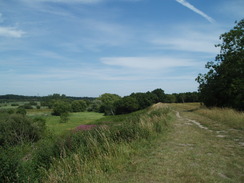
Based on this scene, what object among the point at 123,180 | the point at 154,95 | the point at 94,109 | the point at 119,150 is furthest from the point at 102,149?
the point at 94,109

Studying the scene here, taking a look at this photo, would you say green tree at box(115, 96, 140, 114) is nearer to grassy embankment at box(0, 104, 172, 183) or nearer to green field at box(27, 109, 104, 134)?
green field at box(27, 109, 104, 134)

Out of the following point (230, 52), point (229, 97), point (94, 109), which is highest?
point (230, 52)

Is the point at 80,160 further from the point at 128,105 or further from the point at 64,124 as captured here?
the point at 128,105

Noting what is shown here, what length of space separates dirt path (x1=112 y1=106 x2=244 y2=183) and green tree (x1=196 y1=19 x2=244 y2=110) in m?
18.9

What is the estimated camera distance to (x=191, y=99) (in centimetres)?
9738

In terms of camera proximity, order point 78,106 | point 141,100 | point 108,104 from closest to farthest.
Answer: point 141,100, point 108,104, point 78,106

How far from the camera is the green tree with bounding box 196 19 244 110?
22.6m

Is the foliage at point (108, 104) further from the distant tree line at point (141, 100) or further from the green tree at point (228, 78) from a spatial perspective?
the green tree at point (228, 78)

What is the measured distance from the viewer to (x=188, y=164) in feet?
15.9

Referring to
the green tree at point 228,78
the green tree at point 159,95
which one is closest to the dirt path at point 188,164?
the green tree at point 228,78

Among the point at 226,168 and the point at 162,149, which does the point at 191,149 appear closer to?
the point at 162,149

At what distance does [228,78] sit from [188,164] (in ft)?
85.6

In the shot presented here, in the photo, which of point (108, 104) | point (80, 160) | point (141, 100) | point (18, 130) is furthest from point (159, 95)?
point (80, 160)

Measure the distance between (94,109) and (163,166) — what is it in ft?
405
